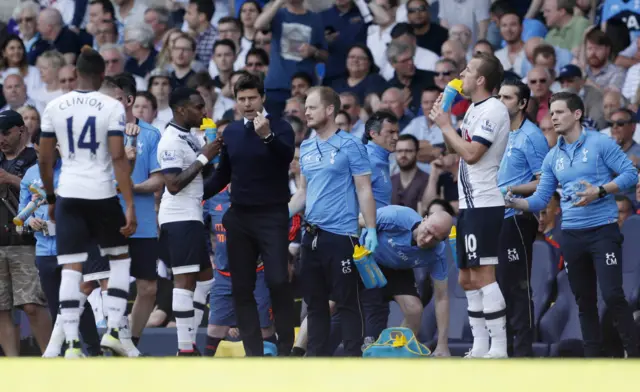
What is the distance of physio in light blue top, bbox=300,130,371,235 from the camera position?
31.3 ft

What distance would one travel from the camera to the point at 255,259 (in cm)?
941

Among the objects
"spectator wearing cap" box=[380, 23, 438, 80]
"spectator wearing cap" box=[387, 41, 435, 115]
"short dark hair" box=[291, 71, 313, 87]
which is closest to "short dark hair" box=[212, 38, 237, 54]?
"short dark hair" box=[291, 71, 313, 87]

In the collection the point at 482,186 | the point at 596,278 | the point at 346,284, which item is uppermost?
the point at 482,186

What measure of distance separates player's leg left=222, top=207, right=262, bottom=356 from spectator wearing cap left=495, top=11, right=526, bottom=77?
5.09 metres

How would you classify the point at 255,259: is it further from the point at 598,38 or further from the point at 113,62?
the point at 113,62

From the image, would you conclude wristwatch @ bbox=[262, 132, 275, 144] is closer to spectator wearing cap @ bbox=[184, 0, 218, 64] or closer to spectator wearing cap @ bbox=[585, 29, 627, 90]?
spectator wearing cap @ bbox=[585, 29, 627, 90]

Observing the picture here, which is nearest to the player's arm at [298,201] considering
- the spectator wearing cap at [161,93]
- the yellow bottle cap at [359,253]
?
the yellow bottle cap at [359,253]

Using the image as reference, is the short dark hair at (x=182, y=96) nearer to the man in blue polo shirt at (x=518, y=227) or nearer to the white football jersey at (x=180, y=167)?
the white football jersey at (x=180, y=167)

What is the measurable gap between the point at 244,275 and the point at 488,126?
2.13m

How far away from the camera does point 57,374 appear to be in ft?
19.8

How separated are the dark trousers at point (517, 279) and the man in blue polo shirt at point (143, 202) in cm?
229

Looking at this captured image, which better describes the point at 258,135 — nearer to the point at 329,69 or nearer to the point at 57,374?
the point at 57,374

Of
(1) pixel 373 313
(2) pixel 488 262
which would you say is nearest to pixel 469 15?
(1) pixel 373 313

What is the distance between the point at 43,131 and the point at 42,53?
7485mm
